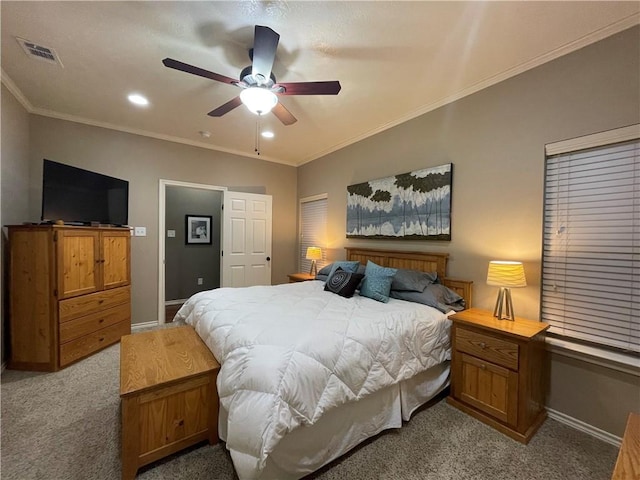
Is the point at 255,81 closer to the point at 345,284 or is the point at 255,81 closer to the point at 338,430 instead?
the point at 345,284

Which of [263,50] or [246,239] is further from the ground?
[263,50]

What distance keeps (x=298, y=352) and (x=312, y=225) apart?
349cm

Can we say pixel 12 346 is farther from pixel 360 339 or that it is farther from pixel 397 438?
pixel 397 438

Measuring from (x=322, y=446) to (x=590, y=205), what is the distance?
2.46 metres

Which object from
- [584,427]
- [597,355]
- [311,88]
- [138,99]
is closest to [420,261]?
[597,355]

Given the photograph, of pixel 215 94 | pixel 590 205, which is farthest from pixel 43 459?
pixel 590 205

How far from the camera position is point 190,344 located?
203 cm

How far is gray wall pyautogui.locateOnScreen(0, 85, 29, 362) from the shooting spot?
2.55 meters

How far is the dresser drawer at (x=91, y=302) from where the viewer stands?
2664 mm

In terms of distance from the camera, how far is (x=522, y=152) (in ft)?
7.40

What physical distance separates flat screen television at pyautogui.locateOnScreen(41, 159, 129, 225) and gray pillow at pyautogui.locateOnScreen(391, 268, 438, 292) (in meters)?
3.47

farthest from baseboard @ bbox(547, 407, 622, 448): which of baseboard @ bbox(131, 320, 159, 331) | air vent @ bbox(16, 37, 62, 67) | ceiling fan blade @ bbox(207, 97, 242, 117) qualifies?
air vent @ bbox(16, 37, 62, 67)

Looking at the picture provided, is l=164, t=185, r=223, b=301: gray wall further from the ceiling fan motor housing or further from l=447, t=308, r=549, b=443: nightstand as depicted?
l=447, t=308, r=549, b=443: nightstand

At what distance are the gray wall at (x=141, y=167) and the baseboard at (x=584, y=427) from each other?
13.3ft
